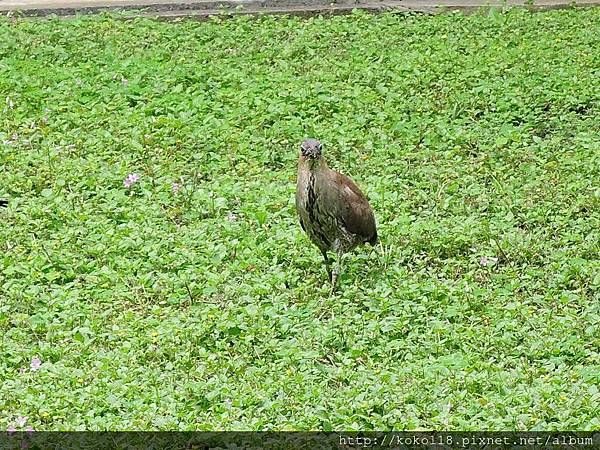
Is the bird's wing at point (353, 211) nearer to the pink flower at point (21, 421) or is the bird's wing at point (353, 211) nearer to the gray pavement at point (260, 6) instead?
the pink flower at point (21, 421)

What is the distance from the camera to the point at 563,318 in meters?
5.81

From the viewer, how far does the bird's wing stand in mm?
6379

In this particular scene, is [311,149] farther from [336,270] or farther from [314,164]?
[336,270]

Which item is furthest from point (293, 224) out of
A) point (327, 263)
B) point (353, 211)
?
point (353, 211)

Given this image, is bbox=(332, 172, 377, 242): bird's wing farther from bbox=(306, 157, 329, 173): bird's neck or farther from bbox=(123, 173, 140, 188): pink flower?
bbox=(123, 173, 140, 188): pink flower

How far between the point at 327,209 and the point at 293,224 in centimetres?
84

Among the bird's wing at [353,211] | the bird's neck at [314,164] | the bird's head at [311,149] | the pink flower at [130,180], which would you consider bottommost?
the pink flower at [130,180]

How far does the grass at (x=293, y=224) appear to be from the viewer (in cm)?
519

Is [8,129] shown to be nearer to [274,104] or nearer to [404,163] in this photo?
[274,104]

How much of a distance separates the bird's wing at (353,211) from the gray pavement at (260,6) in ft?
17.1

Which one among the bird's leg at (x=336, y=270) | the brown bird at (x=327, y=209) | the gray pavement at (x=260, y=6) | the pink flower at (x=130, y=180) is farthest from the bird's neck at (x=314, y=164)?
the gray pavement at (x=260, y=6)

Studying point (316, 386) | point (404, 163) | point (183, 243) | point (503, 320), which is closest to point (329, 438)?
point (316, 386)

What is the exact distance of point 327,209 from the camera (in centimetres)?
635

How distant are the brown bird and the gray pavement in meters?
5.26
